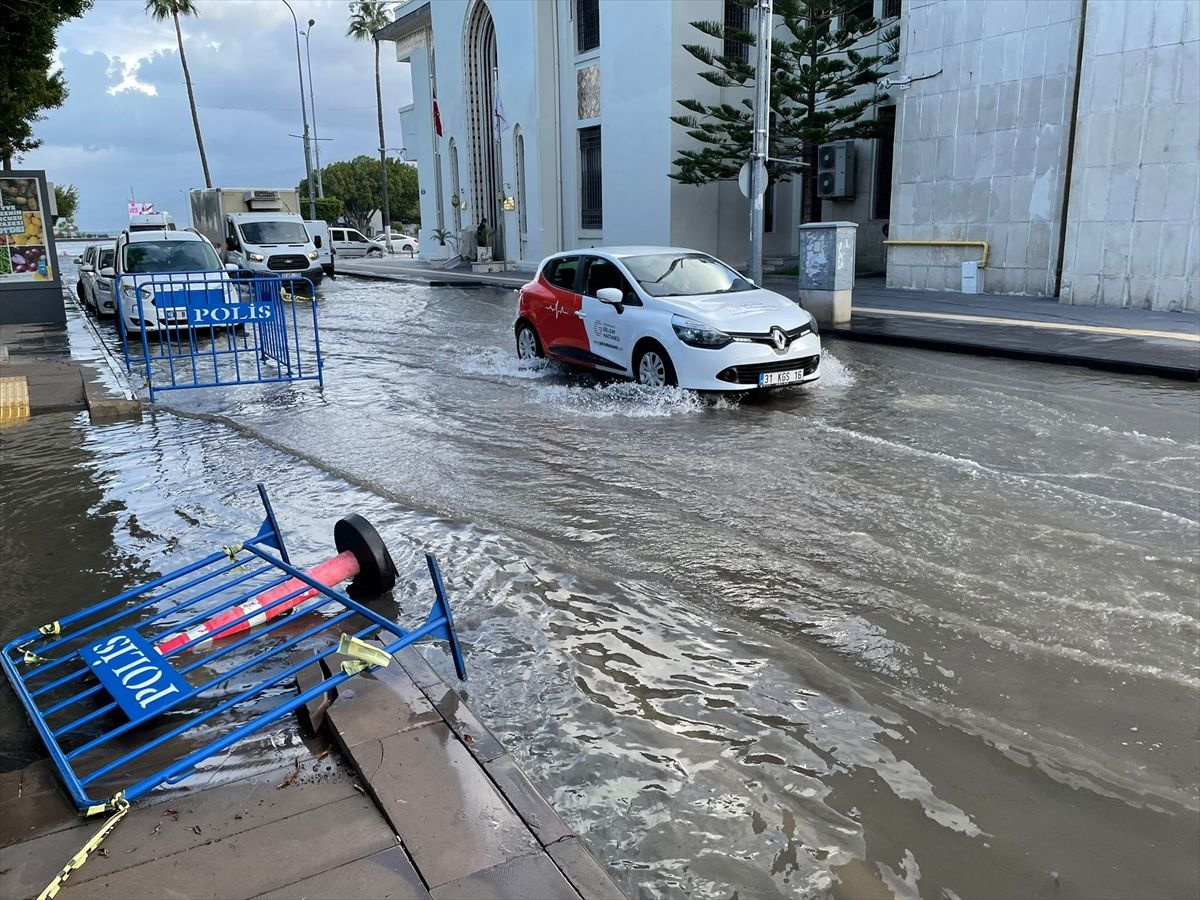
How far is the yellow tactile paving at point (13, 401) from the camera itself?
9.70 meters

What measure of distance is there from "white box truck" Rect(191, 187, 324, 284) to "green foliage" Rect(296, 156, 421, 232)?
5333 cm

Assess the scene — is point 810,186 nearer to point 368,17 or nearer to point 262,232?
point 262,232

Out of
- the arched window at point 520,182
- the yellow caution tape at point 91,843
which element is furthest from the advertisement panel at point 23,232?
the arched window at point 520,182

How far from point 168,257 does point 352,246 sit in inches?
1536

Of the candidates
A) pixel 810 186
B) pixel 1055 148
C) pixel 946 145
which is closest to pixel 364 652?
pixel 1055 148

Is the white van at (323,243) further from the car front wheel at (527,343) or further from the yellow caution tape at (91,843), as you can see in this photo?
the yellow caution tape at (91,843)

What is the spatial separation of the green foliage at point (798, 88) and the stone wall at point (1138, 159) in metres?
7.08

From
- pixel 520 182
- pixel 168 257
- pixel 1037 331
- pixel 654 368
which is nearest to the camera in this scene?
pixel 654 368

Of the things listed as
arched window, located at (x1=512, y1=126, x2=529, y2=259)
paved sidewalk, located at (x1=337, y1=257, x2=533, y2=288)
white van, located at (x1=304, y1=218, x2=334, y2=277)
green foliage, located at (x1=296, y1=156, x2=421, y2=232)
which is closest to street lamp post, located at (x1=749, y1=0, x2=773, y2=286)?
paved sidewalk, located at (x1=337, y1=257, x2=533, y2=288)

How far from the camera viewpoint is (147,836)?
2930mm

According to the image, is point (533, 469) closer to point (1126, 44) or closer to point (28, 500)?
point (28, 500)

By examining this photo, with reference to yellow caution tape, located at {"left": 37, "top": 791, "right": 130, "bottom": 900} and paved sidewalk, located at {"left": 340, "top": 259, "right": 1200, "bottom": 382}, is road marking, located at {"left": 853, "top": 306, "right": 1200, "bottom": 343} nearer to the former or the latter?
paved sidewalk, located at {"left": 340, "top": 259, "right": 1200, "bottom": 382}

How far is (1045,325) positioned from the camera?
14789mm

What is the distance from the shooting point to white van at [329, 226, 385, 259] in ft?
175
